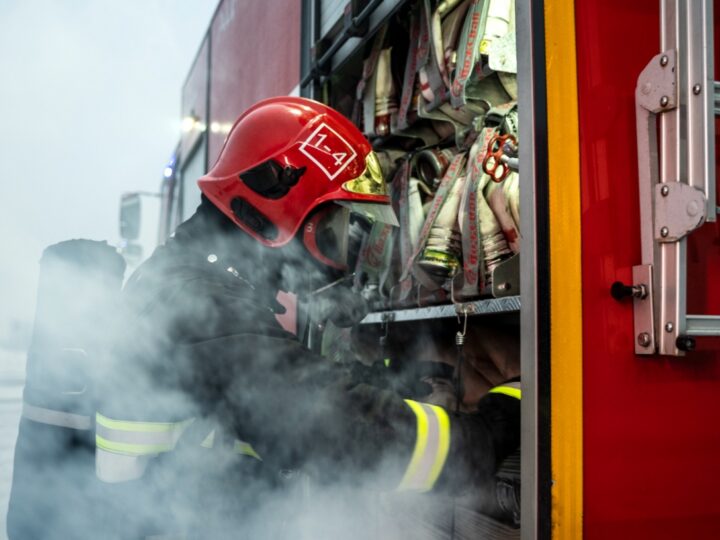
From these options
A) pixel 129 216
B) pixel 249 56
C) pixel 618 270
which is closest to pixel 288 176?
pixel 129 216

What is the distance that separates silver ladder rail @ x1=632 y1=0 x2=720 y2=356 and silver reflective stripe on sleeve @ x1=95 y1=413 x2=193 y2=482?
1.10 meters

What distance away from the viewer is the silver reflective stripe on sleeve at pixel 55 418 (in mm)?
1596

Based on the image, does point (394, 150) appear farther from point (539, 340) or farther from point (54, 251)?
point (539, 340)

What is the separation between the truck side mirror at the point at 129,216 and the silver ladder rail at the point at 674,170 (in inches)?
57.1

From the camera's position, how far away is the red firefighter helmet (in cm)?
182

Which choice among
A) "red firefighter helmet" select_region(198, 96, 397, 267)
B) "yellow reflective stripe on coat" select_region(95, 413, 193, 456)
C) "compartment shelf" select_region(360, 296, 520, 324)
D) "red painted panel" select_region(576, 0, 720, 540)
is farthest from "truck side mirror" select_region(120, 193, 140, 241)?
"red painted panel" select_region(576, 0, 720, 540)

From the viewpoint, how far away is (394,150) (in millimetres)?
2732

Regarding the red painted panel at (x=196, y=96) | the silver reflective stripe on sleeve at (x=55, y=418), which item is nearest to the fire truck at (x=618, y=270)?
the silver reflective stripe on sleeve at (x=55, y=418)

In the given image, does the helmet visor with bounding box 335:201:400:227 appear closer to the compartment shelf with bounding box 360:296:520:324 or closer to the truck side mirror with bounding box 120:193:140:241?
the compartment shelf with bounding box 360:296:520:324

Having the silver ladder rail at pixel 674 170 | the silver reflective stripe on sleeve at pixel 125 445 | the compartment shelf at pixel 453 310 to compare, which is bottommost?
the silver reflective stripe on sleeve at pixel 125 445

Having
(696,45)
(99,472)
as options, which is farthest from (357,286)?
(696,45)

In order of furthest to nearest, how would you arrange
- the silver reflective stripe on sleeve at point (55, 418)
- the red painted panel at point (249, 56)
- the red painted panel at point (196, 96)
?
the red painted panel at point (196, 96), the red painted panel at point (249, 56), the silver reflective stripe on sleeve at point (55, 418)

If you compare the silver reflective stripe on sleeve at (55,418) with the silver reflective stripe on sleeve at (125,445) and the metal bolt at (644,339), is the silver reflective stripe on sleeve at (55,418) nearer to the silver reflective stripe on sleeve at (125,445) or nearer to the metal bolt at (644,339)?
the silver reflective stripe on sleeve at (125,445)

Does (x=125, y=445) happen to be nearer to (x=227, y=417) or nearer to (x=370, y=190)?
(x=227, y=417)
